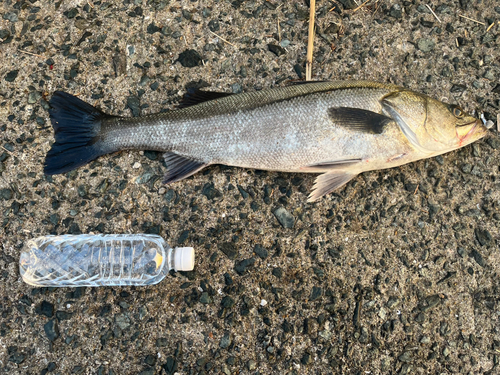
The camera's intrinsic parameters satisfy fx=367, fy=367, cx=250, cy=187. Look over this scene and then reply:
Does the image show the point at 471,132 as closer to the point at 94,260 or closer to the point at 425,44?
the point at 425,44

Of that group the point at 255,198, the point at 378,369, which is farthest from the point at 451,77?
the point at 378,369

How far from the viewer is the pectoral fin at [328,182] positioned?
3.33m

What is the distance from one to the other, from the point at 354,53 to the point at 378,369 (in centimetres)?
298

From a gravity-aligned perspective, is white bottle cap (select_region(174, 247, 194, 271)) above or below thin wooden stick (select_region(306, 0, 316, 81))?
below

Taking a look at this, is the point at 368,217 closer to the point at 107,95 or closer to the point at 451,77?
the point at 451,77

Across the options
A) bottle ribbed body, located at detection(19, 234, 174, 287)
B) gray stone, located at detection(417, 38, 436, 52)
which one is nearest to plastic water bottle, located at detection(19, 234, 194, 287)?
bottle ribbed body, located at detection(19, 234, 174, 287)

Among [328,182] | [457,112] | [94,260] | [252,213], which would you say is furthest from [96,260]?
[457,112]

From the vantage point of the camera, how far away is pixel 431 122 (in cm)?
327

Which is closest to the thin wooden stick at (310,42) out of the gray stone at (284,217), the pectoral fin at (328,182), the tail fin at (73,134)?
the pectoral fin at (328,182)

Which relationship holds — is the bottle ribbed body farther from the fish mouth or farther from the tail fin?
the fish mouth

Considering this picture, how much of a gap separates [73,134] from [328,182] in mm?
2414

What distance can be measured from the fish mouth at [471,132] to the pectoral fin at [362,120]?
0.74 metres

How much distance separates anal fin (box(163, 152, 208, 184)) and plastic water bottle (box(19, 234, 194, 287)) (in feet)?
1.87

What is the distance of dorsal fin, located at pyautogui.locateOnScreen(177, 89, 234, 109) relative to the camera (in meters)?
3.45
